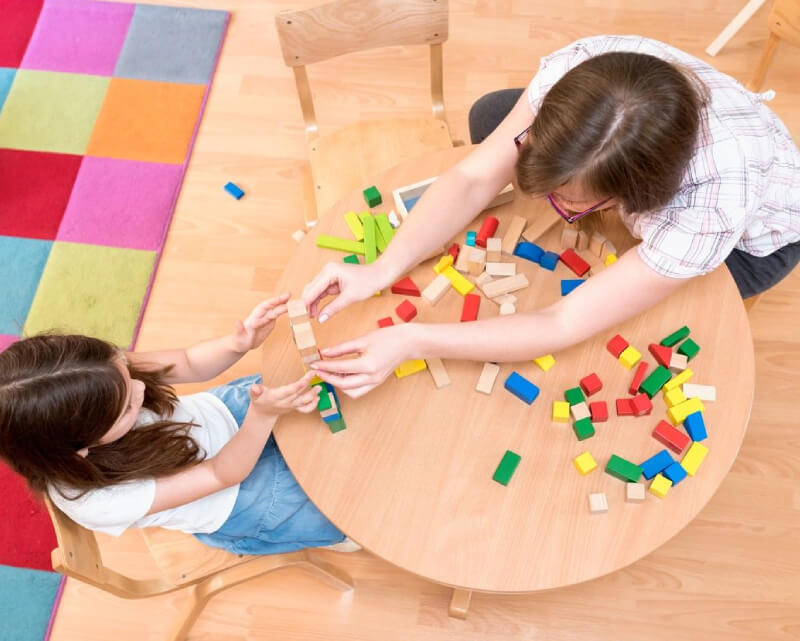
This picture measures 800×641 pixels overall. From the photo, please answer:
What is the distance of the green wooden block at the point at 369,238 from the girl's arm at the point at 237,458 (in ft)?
1.21

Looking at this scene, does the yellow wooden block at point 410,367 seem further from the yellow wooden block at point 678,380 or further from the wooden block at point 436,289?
the yellow wooden block at point 678,380

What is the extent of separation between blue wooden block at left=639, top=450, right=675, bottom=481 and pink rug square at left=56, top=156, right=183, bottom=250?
2062 millimetres

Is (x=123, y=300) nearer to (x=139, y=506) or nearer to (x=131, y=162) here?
(x=131, y=162)

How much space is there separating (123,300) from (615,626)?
2.05 m

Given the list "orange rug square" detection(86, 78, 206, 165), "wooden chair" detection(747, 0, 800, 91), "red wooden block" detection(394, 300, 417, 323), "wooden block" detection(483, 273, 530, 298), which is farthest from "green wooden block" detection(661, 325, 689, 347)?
"orange rug square" detection(86, 78, 206, 165)

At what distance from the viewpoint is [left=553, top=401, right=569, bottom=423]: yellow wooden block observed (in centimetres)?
148

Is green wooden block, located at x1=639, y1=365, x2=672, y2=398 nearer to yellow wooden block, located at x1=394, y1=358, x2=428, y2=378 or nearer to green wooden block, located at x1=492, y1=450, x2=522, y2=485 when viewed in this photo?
green wooden block, located at x1=492, y1=450, x2=522, y2=485

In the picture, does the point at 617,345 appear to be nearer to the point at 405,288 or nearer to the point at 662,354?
the point at 662,354

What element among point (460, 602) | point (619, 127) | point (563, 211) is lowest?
point (460, 602)

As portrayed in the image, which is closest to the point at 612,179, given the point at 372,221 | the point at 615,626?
the point at 372,221

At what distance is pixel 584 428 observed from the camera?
4.75 ft

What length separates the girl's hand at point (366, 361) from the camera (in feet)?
4.74

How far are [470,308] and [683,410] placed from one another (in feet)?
1.66

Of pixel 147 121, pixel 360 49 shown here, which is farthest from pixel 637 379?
pixel 147 121
